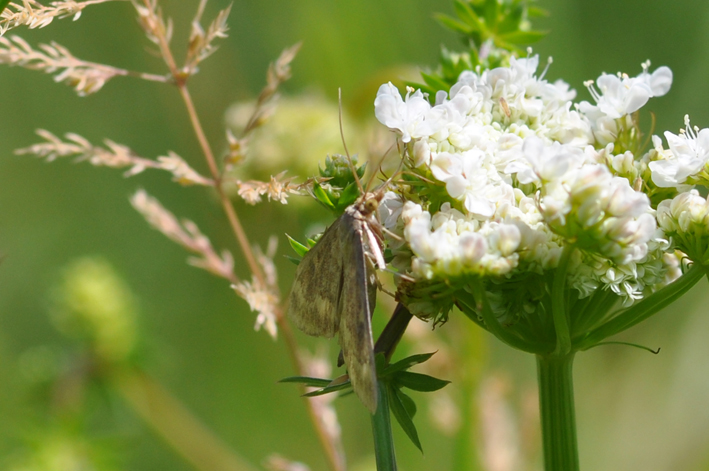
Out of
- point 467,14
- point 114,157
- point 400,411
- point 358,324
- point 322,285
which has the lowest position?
point 400,411

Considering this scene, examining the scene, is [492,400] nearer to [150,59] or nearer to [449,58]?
[449,58]

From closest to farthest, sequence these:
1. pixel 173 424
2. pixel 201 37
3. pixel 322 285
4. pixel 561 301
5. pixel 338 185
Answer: pixel 561 301 → pixel 322 285 → pixel 338 185 → pixel 201 37 → pixel 173 424

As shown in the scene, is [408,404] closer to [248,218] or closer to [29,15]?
[29,15]

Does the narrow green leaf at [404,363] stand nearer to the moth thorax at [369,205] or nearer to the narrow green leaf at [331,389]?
the narrow green leaf at [331,389]

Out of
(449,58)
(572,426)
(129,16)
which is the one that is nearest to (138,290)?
(129,16)

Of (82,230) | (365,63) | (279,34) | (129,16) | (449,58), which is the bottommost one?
(449,58)

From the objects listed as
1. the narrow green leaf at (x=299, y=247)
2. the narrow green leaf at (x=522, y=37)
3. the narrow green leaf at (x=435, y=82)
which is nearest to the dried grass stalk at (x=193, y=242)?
the narrow green leaf at (x=299, y=247)

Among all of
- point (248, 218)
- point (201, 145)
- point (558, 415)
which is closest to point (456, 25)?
point (201, 145)
